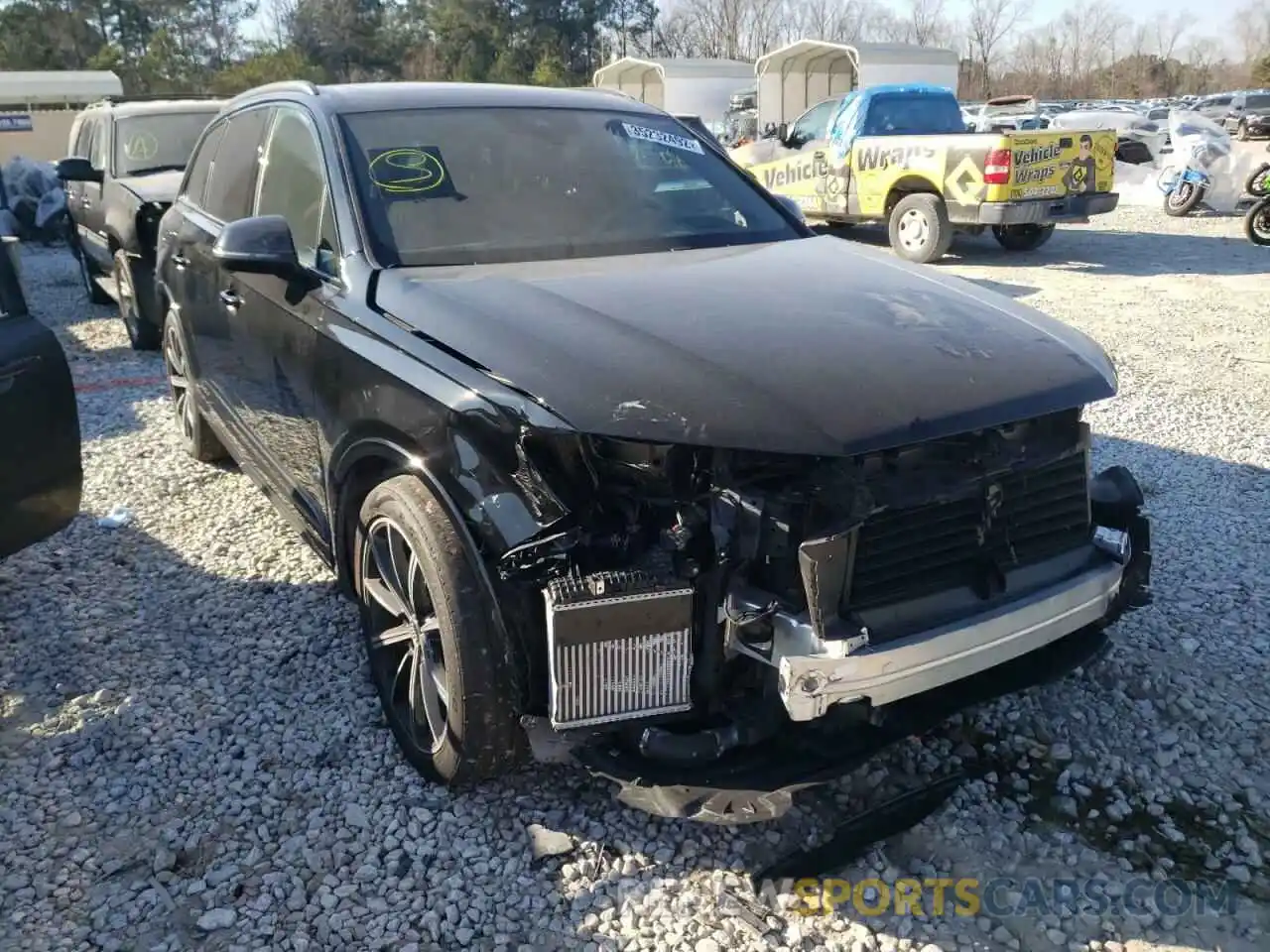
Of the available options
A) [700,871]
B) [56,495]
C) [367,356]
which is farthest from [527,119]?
[700,871]

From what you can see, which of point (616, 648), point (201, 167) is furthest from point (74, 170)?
point (616, 648)

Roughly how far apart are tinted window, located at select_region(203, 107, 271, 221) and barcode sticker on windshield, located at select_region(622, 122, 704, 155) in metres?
1.44

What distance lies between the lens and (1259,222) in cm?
1302

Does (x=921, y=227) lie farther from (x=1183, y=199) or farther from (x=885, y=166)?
(x=1183, y=199)

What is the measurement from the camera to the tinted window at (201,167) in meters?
4.75

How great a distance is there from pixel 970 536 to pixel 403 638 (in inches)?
62.9

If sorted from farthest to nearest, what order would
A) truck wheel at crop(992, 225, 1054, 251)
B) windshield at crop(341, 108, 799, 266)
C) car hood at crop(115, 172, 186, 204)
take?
truck wheel at crop(992, 225, 1054, 251), car hood at crop(115, 172, 186, 204), windshield at crop(341, 108, 799, 266)

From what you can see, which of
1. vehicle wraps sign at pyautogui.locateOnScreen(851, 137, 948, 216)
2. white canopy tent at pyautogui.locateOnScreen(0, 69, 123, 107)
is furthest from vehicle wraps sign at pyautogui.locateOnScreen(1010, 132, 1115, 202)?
white canopy tent at pyautogui.locateOnScreen(0, 69, 123, 107)

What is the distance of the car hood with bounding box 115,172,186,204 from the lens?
305 inches

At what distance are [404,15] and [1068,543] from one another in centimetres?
5009

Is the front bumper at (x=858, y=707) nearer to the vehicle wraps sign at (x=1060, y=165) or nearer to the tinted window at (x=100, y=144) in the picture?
the tinted window at (x=100, y=144)

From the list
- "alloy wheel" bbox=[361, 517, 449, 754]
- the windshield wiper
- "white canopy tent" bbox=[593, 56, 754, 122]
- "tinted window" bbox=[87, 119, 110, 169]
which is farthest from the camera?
"white canopy tent" bbox=[593, 56, 754, 122]

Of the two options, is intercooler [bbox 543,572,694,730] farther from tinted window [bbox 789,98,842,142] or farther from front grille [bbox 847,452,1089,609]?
tinted window [bbox 789,98,842,142]

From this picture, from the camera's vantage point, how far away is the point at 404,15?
46625 mm
